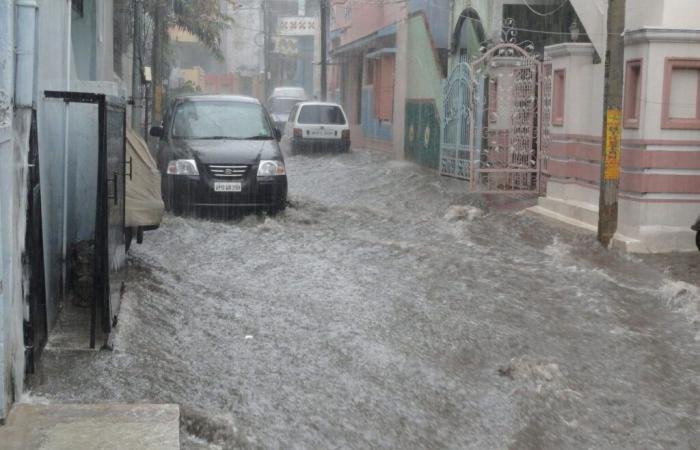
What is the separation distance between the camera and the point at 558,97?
13719 millimetres

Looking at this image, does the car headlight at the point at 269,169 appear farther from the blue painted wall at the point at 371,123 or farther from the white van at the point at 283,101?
the white van at the point at 283,101

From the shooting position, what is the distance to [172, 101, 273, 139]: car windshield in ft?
46.4

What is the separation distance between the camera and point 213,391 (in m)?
6.06

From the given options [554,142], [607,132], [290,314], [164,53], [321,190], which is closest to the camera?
[290,314]

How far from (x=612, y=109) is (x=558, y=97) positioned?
2949 mm

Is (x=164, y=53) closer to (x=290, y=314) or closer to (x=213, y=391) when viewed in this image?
(x=290, y=314)

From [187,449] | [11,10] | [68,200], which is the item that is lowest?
[187,449]

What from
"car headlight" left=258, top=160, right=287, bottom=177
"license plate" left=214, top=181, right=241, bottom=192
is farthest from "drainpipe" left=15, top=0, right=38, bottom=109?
"car headlight" left=258, top=160, right=287, bottom=177

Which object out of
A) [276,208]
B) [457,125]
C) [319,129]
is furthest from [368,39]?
[276,208]

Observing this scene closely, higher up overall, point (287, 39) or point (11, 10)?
point (287, 39)

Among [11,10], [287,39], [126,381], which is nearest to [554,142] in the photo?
[126,381]

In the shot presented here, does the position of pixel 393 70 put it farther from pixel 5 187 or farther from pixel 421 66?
pixel 5 187

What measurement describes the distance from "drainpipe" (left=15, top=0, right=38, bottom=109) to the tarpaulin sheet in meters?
3.28

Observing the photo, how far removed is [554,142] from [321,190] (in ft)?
20.9
